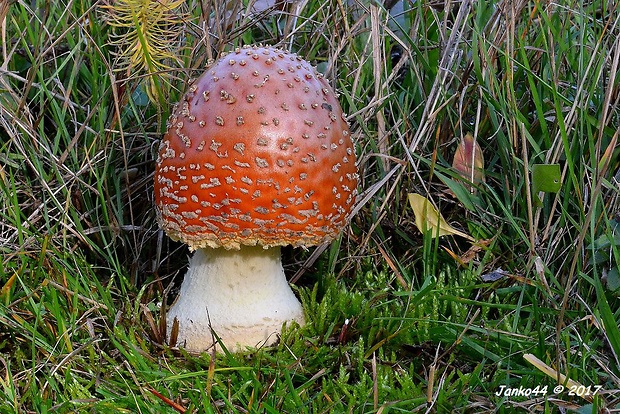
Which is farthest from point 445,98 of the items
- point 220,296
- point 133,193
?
point 133,193

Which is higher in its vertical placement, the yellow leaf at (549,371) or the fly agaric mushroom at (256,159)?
the fly agaric mushroom at (256,159)

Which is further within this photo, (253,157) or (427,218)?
(427,218)

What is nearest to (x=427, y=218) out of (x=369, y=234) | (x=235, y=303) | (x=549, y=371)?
(x=369, y=234)

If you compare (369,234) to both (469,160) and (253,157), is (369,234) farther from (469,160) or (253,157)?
(253,157)

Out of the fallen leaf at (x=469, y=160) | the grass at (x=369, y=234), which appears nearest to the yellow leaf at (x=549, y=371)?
the grass at (x=369, y=234)

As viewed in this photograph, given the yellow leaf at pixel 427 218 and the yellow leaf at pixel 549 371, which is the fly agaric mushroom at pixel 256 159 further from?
the yellow leaf at pixel 549 371

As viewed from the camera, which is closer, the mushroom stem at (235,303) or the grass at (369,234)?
the grass at (369,234)

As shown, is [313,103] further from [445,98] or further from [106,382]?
[106,382]
